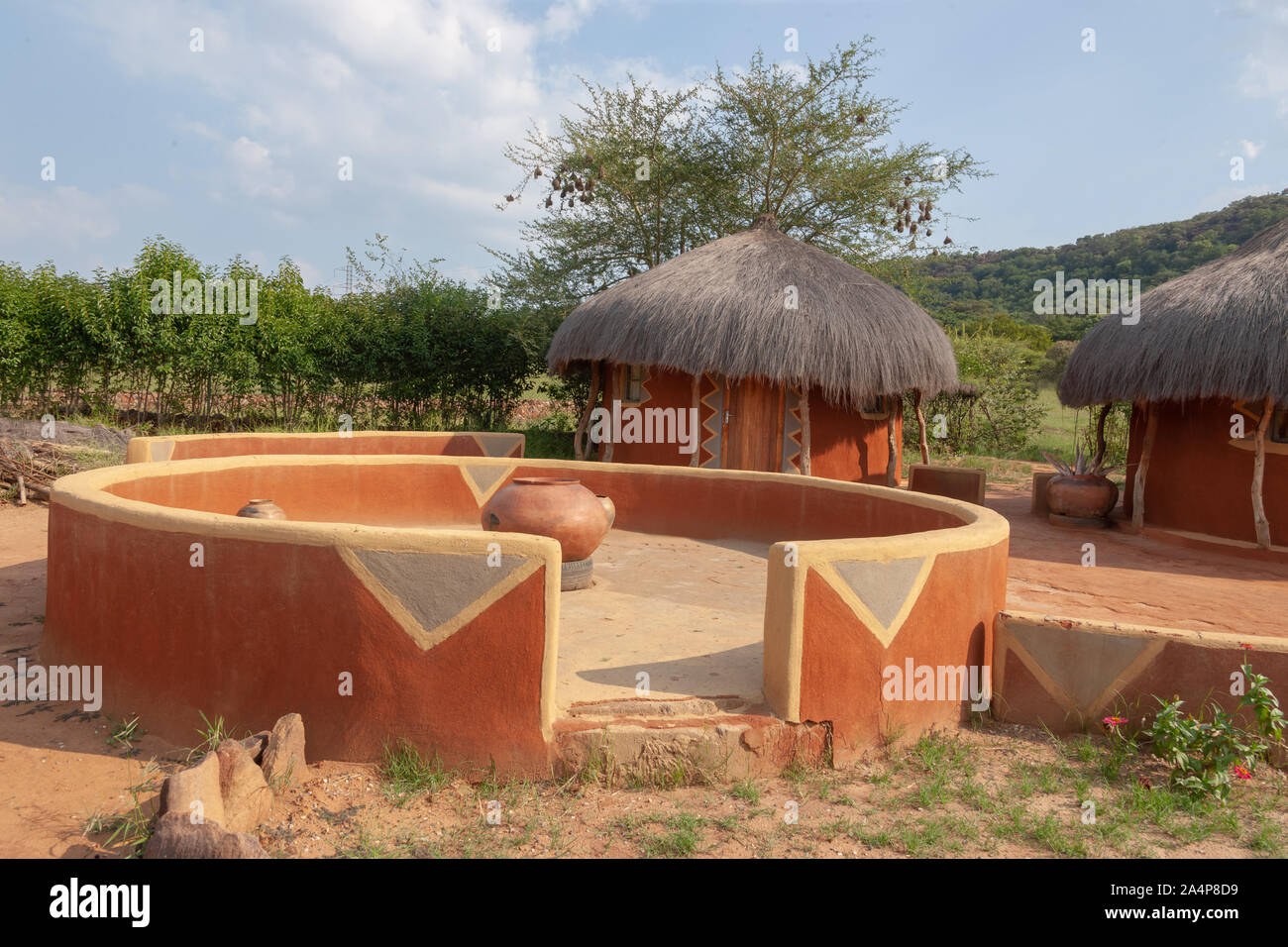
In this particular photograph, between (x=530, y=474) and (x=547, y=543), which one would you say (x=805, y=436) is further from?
(x=547, y=543)

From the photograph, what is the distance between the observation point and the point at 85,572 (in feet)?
13.1

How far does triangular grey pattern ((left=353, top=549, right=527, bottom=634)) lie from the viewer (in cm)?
329

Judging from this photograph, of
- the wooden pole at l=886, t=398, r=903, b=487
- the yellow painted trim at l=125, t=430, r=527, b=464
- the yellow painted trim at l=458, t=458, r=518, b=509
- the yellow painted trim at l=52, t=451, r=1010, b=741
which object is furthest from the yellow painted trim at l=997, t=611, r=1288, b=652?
the wooden pole at l=886, t=398, r=903, b=487

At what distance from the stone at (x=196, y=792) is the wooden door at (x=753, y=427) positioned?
8917mm

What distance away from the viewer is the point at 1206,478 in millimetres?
9492

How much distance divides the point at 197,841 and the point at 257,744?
0.61m

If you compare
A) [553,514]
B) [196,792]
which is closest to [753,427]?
[553,514]

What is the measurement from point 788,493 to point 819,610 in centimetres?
343

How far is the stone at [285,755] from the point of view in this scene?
123 inches

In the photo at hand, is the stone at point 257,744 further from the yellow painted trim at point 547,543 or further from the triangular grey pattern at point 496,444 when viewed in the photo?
the triangular grey pattern at point 496,444

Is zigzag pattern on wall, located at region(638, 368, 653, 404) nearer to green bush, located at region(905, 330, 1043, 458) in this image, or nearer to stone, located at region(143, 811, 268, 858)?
green bush, located at region(905, 330, 1043, 458)
